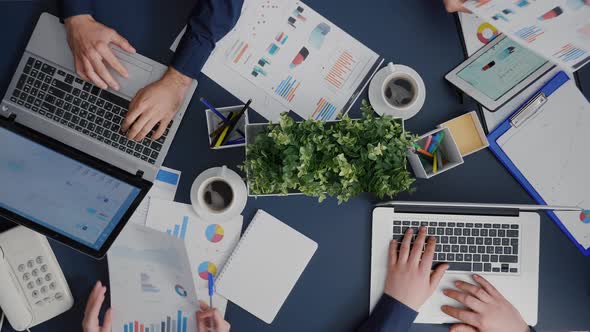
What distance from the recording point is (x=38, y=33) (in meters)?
1.28

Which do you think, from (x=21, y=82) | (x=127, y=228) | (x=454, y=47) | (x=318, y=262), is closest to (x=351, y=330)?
(x=318, y=262)

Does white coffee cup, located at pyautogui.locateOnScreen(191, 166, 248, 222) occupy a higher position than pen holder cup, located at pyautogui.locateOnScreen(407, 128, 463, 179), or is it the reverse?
pen holder cup, located at pyautogui.locateOnScreen(407, 128, 463, 179)

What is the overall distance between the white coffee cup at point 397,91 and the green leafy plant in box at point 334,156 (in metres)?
0.15

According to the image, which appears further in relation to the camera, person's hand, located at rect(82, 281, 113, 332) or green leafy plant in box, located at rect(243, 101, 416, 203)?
person's hand, located at rect(82, 281, 113, 332)

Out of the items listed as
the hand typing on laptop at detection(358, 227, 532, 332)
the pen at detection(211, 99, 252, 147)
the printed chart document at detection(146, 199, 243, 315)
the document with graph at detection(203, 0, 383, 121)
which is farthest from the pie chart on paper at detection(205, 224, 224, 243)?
the hand typing on laptop at detection(358, 227, 532, 332)

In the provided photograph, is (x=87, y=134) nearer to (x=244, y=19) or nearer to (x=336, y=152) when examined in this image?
(x=244, y=19)

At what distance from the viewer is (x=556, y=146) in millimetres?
1320

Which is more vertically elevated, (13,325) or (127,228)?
(127,228)

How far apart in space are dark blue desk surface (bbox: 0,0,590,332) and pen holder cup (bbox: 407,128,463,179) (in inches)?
2.5

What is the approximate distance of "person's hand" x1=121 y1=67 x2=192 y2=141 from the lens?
1.22m

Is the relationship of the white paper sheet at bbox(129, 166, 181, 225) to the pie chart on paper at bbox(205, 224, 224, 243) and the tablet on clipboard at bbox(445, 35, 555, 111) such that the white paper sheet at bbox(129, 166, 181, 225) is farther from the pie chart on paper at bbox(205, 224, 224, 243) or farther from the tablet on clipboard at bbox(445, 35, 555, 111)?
the tablet on clipboard at bbox(445, 35, 555, 111)

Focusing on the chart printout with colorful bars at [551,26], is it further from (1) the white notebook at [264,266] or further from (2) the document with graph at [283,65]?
(1) the white notebook at [264,266]

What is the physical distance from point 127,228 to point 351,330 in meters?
0.63

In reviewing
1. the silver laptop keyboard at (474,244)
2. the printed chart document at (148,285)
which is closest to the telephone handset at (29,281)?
the printed chart document at (148,285)
